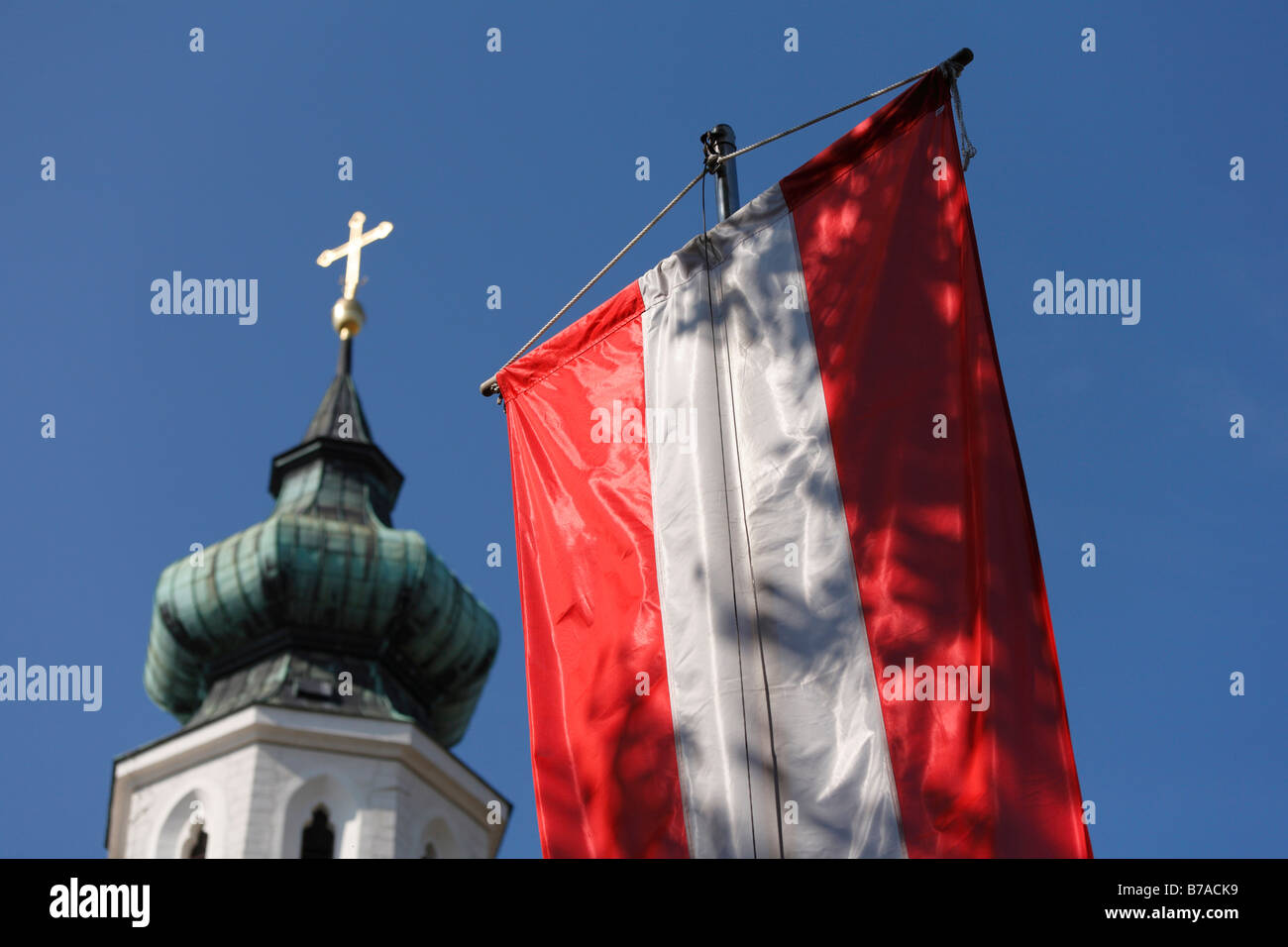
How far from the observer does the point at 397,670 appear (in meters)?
39.1

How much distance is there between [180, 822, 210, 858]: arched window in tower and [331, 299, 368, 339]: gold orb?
14889 millimetres

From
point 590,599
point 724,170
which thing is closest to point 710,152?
point 724,170

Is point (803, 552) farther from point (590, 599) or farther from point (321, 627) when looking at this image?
point (321, 627)

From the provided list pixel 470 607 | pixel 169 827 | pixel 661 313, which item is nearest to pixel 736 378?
pixel 661 313

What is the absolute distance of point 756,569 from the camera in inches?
356

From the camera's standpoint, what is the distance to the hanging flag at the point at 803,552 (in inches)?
320

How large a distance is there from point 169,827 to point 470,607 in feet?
25.8

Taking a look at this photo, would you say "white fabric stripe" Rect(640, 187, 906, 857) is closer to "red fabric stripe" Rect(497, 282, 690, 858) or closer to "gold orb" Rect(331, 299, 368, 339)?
"red fabric stripe" Rect(497, 282, 690, 858)

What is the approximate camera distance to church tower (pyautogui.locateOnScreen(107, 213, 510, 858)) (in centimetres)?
3544

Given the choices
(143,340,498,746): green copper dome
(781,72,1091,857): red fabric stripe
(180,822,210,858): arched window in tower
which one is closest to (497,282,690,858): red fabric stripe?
(781,72,1091,857): red fabric stripe

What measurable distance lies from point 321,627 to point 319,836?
471 cm

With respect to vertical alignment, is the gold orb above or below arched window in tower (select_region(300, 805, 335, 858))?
above

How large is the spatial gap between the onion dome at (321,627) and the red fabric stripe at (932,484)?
28.4 metres
